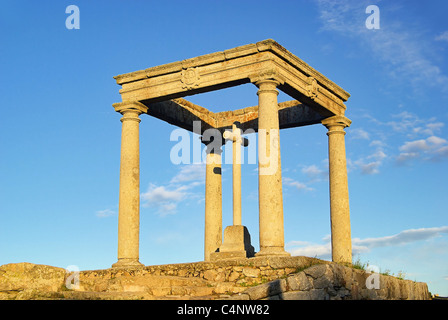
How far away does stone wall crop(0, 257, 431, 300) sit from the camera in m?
18.2

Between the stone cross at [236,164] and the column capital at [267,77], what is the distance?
4419 mm

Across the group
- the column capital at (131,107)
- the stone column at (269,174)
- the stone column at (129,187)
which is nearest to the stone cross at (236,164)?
the column capital at (131,107)

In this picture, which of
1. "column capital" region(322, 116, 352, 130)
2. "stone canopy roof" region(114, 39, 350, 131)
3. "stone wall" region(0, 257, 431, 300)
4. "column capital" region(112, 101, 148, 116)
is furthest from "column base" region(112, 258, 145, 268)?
"column capital" region(322, 116, 352, 130)

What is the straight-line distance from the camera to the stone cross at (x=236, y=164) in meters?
26.8

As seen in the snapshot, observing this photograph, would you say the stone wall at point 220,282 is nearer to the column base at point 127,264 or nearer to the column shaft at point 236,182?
the column base at point 127,264

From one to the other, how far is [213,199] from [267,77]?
31.0 ft

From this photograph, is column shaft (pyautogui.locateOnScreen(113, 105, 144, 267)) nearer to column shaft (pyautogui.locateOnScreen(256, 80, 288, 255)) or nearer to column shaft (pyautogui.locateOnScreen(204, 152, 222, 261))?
column shaft (pyautogui.locateOnScreen(204, 152, 222, 261))

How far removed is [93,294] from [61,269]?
115 inches

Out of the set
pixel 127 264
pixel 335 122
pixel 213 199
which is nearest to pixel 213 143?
pixel 213 199

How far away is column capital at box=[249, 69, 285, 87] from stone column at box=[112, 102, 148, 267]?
229 inches
